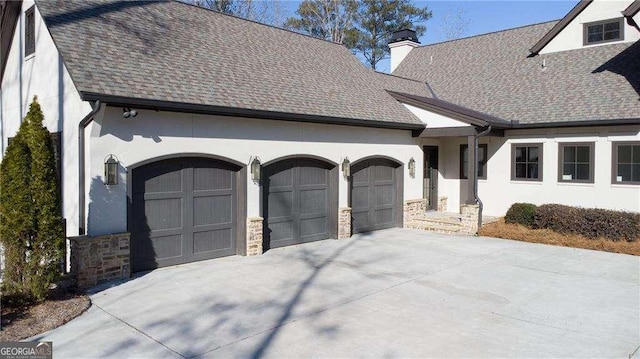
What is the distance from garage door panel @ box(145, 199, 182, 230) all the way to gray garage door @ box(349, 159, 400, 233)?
17.3 ft

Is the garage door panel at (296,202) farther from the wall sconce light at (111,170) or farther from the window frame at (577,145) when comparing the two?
the window frame at (577,145)

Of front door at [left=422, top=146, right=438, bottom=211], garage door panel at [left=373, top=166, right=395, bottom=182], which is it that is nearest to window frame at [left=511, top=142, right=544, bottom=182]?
front door at [left=422, top=146, right=438, bottom=211]

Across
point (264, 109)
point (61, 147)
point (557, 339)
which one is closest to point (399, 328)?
point (557, 339)

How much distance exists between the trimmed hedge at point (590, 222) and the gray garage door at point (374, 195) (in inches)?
162

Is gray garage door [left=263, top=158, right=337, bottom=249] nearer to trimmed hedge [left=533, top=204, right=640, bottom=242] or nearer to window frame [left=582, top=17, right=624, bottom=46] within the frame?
trimmed hedge [left=533, top=204, right=640, bottom=242]

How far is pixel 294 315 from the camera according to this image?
21.4 feet

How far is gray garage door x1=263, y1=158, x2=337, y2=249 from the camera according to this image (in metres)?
11.2

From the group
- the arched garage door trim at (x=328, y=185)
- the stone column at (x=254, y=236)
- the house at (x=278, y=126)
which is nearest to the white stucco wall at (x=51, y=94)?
the house at (x=278, y=126)

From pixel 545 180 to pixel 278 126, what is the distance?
842 centimetres

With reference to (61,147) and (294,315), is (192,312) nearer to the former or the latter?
(294,315)

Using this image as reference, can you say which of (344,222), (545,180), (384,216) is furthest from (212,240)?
(545,180)

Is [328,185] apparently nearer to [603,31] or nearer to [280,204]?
[280,204]

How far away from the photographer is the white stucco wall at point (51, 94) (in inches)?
340

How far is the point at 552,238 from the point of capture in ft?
39.7
